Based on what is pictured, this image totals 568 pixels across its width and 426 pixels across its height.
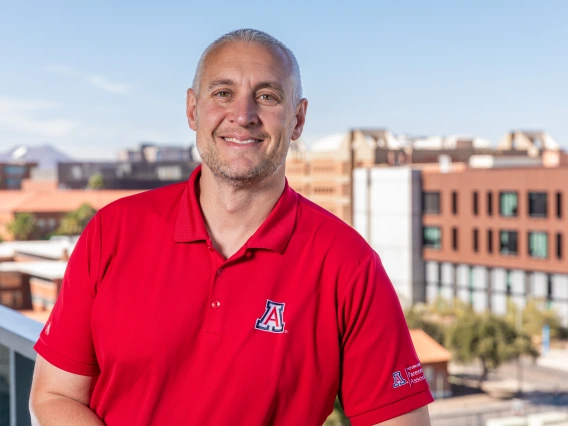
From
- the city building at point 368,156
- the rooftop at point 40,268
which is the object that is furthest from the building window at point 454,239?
the rooftop at point 40,268

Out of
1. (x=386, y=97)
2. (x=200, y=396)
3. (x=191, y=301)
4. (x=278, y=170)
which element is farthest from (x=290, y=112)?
(x=386, y=97)

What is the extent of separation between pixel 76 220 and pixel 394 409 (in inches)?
2495

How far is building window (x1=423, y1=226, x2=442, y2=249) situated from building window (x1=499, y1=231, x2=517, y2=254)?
13.9 ft

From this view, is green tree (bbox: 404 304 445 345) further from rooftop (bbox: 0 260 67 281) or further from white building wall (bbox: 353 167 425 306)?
rooftop (bbox: 0 260 67 281)

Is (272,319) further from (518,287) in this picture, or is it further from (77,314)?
(518,287)

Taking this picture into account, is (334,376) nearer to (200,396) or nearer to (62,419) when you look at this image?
(200,396)

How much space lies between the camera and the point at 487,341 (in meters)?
28.5

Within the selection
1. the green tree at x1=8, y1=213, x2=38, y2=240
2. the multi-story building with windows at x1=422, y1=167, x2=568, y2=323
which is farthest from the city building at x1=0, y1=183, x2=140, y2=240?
the multi-story building with windows at x1=422, y1=167, x2=568, y2=323

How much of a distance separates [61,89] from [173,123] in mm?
19106

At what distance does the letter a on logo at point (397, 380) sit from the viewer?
135 cm

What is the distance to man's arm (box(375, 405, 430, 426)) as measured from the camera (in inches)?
53.4

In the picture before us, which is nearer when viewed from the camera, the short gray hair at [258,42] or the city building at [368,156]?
the short gray hair at [258,42]

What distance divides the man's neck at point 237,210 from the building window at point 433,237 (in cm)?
3882

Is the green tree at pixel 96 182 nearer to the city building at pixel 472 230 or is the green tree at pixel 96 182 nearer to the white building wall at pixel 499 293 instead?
the city building at pixel 472 230
